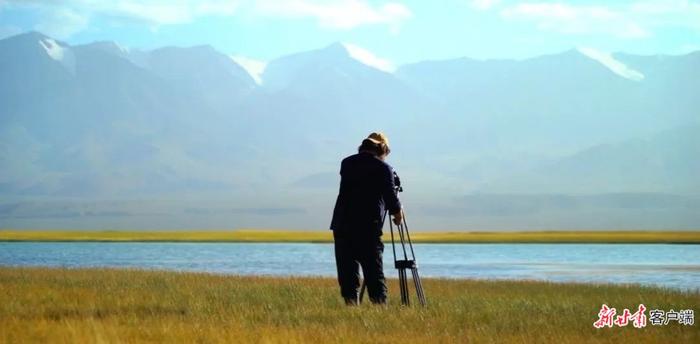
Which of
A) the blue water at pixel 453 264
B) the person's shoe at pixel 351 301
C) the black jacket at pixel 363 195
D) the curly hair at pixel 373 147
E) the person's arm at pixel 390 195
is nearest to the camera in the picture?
the person's arm at pixel 390 195

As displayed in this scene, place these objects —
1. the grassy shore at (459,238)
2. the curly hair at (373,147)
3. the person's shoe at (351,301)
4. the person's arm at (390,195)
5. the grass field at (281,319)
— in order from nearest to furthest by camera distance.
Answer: the grass field at (281,319), the person's arm at (390,195), the curly hair at (373,147), the person's shoe at (351,301), the grassy shore at (459,238)

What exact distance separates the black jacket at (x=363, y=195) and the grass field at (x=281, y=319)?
1.12m

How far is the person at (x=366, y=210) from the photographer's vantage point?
12.2m

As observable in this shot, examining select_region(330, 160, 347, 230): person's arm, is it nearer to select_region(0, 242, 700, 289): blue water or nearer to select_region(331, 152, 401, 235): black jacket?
select_region(331, 152, 401, 235): black jacket

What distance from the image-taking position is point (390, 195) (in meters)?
12.0

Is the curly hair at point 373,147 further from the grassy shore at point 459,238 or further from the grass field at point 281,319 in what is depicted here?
the grassy shore at point 459,238

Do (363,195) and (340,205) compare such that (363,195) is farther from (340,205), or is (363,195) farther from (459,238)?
(459,238)

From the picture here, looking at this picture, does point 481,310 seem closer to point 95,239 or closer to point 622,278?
point 622,278

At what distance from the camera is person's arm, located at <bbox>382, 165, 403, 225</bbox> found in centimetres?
1202

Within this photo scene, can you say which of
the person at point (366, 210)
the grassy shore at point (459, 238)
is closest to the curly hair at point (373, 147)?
the person at point (366, 210)

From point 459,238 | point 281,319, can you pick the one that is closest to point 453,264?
point 281,319

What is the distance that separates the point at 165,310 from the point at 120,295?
2.60 m

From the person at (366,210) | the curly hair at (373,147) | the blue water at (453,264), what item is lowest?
the blue water at (453,264)

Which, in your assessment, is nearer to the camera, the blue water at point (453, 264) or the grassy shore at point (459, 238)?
the blue water at point (453, 264)
